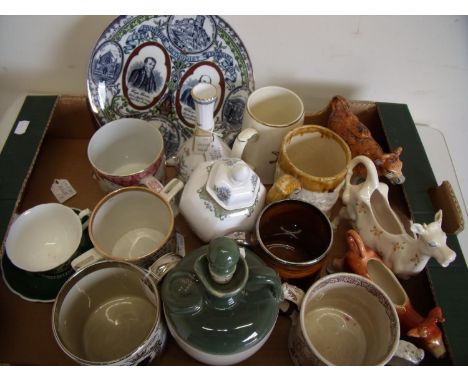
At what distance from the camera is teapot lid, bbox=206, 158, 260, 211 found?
1.71ft

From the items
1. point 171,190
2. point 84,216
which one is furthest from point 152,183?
point 84,216

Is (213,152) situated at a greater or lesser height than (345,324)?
greater

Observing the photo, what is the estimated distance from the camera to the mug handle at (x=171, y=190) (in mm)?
600

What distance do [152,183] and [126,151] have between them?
0.51 ft

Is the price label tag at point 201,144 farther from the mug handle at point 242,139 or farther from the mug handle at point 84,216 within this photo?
the mug handle at point 84,216

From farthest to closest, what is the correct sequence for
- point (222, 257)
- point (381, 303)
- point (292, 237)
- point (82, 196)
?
point (82, 196) → point (292, 237) → point (381, 303) → point (222, 257)

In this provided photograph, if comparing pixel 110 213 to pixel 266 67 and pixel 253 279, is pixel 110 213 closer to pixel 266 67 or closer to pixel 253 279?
pixel 253 279

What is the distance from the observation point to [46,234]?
→ 2.16 ft

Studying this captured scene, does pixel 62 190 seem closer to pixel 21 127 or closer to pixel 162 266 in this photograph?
pixel 21 127

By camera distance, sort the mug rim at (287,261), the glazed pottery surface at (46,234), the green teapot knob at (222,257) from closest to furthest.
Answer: the green teapot knob at (222,257) → the mug rim at (287,261) → the glazed pottery surface at (46,234)

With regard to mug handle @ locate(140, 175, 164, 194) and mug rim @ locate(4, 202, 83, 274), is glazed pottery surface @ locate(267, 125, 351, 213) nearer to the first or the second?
mug handle @ locate(140, 175, 164, 194)

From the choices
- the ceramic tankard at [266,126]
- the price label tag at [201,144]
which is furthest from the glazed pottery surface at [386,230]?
the price label tag at [201,144]

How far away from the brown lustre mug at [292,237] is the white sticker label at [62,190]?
0.36 m

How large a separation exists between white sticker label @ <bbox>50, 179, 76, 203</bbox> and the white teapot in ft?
0.93
